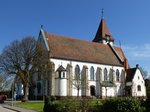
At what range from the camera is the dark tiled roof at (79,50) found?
5897 centimetres

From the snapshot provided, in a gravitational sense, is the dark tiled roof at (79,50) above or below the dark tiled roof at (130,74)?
above

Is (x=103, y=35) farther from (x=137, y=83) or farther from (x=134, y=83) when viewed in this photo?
(x=137, y=83)

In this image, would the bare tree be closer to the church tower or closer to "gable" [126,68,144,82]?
"gable" [126,68,144,82]

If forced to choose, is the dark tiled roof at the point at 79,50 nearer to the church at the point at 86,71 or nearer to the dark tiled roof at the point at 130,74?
the church at the point at 86,71

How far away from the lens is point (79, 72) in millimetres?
60844

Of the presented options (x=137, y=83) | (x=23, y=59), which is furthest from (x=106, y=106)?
(x=137, y=83)

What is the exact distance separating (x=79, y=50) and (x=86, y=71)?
17.9 ft

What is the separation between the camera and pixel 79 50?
6359 cm

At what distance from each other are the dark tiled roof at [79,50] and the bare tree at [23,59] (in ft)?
21.3

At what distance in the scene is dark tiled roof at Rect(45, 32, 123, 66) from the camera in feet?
193

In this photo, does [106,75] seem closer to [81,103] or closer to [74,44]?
[74,44]

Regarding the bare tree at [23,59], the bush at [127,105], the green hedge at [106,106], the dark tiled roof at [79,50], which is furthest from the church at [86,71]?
the bush at [127,105]

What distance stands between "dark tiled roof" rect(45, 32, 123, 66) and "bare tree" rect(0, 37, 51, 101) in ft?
21.3

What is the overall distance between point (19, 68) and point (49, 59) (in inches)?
283
